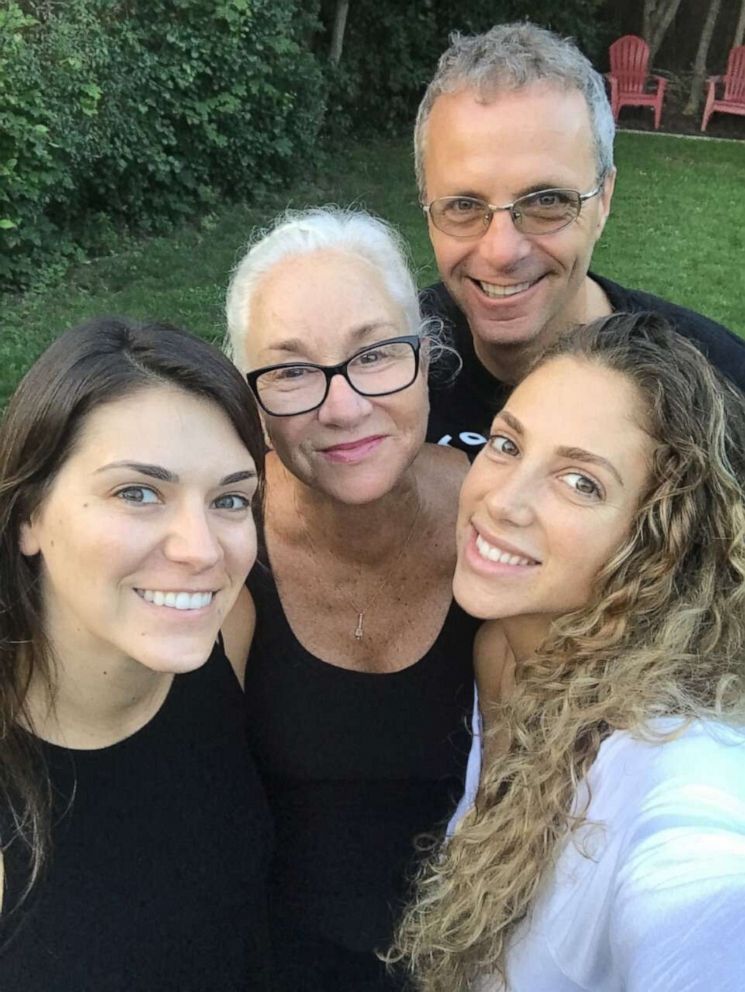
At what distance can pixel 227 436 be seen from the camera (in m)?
1.87

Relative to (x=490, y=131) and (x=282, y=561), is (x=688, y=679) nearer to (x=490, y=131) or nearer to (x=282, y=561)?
(x=282, y=561)

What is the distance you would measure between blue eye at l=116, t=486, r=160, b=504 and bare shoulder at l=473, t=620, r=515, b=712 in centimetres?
98

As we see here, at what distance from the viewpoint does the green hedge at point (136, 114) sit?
303 inches

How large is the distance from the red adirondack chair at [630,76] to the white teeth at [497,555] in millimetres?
17605

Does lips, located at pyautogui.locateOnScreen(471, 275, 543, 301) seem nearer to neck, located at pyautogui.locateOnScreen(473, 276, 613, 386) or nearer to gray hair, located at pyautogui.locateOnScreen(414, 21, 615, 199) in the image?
neck, located at pyautogui.locateOnScreen(473, 276, 613, 386)

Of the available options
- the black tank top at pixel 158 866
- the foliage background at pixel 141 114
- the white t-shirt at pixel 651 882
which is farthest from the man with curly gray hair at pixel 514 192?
the foliage background at pixel 141 114

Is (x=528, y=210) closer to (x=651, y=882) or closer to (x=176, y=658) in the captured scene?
(x=176, y=658)

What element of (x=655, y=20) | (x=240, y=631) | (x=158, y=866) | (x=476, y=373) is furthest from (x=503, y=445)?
(x=655, y=20)

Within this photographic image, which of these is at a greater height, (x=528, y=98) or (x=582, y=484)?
(x=528, y=98)

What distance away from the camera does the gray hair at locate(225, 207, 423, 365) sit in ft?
7.55

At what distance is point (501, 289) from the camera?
3.02 metres

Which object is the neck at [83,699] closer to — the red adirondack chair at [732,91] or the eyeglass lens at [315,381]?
the eyeglass lens at [315,381]

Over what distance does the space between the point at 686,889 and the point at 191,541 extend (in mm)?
1031

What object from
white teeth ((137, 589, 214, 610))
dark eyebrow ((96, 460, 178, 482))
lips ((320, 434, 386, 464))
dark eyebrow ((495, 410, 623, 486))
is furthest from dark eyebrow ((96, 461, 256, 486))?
dark eyebrow ((495, 410, 623, 486))
